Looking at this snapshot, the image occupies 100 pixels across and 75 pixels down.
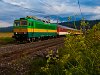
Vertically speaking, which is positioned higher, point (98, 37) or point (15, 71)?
point (98, 37)

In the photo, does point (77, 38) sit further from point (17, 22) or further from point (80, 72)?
point (17, 22)

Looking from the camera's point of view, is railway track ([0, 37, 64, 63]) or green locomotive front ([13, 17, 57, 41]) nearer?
railway track ([0, 37, 64, 63])

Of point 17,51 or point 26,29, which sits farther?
point 26,29

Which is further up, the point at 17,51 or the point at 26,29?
the point at 26,29

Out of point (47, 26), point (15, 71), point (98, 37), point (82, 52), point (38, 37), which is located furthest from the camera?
point (47, 26)

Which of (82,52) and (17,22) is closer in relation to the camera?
(82,52)

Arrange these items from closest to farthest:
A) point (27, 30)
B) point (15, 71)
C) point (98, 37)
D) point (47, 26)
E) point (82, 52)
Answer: point (98, 37) < point (82, 52) < point (15, 71) < point (27, 30) < point (47, 26)

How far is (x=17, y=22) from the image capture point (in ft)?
121

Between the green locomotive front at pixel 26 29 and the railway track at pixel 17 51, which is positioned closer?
the railway track at pixel 17 51

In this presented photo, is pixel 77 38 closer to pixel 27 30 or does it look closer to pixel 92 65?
pixel 92 65

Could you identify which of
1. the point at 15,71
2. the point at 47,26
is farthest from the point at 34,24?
the point at 15,71

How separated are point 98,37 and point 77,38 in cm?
46

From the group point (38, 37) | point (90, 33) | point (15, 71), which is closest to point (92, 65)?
point (90, 33)

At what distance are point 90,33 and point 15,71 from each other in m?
6.30
